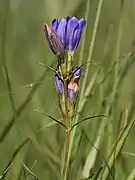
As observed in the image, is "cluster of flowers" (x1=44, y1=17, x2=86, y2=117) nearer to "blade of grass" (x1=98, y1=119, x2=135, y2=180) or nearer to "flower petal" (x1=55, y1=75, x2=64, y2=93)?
"flower petal" (x1=55, y1=75, x2=64, y2=93)

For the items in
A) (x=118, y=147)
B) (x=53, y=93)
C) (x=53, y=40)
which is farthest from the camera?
(x=53, y=93)

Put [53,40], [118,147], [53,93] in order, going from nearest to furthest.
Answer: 1. [53,40]
2. [118,147]
3. [53,93]

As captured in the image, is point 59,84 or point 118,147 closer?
point 59,84

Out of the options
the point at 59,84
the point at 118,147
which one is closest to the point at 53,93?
the point at 118,147

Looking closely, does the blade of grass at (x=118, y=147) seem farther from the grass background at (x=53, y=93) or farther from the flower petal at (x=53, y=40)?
the flower petal at (x=53, y=40)

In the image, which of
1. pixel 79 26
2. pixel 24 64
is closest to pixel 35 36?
pixel 24 64

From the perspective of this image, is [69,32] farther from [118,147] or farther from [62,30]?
[118,147]
